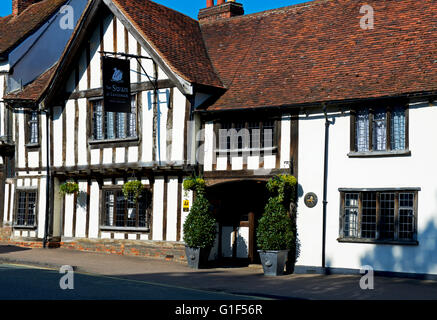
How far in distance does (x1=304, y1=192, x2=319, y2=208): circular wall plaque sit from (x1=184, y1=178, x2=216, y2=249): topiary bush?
2.74 metres

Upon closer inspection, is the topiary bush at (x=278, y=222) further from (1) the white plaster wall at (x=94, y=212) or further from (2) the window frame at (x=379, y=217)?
(1) the white plaster wall at (x=94, y=212)

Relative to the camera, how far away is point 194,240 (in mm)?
17812

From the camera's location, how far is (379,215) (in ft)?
53.3

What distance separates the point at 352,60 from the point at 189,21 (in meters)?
7.58

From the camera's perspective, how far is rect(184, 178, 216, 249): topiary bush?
58.5 feet

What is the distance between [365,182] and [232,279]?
4.22m

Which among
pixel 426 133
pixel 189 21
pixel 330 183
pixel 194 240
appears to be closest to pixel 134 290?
pixel 194 240

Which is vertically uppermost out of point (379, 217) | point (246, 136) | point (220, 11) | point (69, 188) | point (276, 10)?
point (220, 11)

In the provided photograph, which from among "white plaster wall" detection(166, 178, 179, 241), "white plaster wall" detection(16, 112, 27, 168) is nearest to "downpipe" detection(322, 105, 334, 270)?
"white plaster wall" detection(166, 178, 179, 241)

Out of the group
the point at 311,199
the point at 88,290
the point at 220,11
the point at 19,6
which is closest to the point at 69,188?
the point at 220,11

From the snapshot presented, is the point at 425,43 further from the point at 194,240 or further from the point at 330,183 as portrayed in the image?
the point at 194,240

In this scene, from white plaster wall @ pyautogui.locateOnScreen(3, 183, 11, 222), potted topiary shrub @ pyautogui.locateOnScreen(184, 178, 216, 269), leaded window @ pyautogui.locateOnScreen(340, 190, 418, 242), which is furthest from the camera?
white plaster wall @ pyautogui.locateOnScreen(3, 183, 11, 222)

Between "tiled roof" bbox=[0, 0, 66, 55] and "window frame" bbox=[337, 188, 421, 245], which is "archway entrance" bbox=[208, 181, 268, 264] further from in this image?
"tiled roof" bbox=[0, 0, 66, 55]

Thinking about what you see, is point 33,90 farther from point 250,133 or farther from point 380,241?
point 380,241
